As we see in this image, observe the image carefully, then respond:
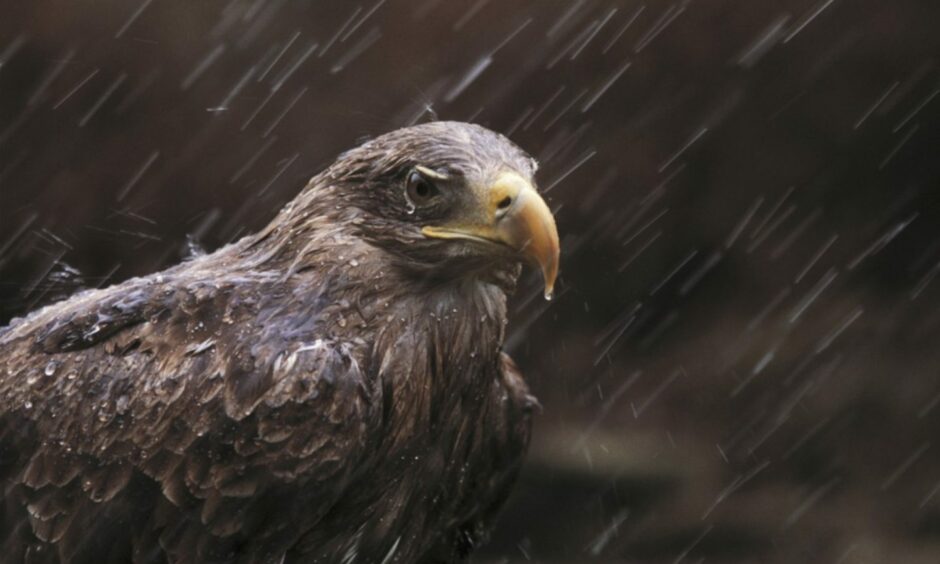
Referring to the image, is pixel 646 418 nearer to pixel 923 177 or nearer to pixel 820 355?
pixel 820 355

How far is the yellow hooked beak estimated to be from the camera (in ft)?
11.4

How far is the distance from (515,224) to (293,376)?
69 cm

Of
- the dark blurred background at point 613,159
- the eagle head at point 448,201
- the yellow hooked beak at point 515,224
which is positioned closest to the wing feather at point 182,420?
the eagle head at point 448,201

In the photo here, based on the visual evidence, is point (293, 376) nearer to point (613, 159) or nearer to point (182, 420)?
point (182, 420)

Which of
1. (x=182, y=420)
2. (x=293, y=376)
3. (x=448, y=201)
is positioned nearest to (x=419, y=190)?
(x=448, y=201)

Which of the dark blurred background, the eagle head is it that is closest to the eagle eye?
the eagle head

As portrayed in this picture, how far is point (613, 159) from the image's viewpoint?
645cm

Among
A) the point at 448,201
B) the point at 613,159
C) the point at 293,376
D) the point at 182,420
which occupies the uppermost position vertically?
the point at 448,201

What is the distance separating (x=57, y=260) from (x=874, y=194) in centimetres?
381

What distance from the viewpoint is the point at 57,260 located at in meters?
6.52

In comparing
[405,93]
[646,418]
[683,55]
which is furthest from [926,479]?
[405,93]

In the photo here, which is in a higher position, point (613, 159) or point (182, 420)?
point (182, 420)

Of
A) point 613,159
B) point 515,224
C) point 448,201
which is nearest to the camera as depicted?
point 515,224

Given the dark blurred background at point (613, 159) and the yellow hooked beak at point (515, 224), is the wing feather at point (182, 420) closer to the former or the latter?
the yellow hooked beak at point (515, 224)
